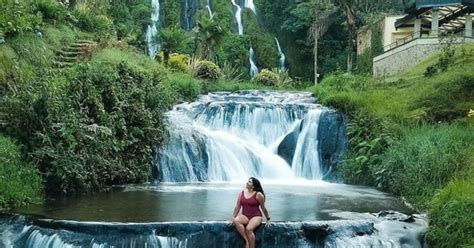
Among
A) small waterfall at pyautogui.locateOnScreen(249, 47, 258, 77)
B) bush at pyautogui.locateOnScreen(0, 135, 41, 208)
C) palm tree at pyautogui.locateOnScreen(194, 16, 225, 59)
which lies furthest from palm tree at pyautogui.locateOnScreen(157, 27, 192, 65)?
bush at pyautogui.locateOnScreen(0, 135, 41, 208)

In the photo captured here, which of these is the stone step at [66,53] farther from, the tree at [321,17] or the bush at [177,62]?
the tree at [321,17]

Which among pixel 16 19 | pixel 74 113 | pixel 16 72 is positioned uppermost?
pixel 16 19

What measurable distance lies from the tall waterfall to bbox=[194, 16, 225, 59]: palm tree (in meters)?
10.3

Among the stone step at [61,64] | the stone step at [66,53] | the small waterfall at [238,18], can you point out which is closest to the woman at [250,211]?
the stone step at [61,64]

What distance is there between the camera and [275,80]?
1236 inches

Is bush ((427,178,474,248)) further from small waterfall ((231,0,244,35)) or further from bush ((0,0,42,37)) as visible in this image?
small waterfall ((231,0,244,35))

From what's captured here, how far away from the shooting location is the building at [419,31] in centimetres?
2778

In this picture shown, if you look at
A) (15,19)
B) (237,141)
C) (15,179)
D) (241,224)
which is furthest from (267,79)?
(241,224)

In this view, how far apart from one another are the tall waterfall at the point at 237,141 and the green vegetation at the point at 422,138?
4.30ft

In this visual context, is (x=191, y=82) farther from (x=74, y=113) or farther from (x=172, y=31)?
(x=74, y=113)

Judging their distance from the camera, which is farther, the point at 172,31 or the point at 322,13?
the point at 322,13

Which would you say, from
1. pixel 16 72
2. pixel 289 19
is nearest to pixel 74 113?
pixel 16 72

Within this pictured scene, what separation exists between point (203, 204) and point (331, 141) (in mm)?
7019

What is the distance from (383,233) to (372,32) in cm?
2564
